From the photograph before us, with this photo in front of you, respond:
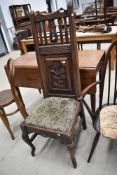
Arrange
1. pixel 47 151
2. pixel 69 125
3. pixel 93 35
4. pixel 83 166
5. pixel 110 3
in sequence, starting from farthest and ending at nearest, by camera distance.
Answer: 1. pixel 110 3
2. pixel 93 35
3. pixel 47 151
4. pixel 83 166
5. pixel 69 125

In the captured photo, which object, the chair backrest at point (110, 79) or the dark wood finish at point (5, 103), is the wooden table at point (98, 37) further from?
the dark wood finish at point (5, 103)

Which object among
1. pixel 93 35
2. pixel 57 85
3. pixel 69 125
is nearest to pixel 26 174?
pixel 69 125

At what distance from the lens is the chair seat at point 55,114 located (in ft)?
4.28

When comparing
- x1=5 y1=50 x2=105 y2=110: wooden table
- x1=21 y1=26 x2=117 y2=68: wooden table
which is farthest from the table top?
x1=21 y1=26 x2=117 y2=68: wooden table

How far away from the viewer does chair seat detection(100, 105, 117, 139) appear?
115 centimetres

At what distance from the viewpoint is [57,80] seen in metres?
1.52

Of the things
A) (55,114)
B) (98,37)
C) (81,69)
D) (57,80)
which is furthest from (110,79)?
(98,37)

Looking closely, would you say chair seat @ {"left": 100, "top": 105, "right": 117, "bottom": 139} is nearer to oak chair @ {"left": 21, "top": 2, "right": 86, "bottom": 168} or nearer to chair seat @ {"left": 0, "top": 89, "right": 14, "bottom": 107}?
oak chair @ {"left": 21, "top": 2, "right": 86, "bottom": 168}

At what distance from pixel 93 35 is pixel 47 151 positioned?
7.03ft

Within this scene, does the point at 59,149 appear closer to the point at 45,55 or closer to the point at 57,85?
the point at 57,85

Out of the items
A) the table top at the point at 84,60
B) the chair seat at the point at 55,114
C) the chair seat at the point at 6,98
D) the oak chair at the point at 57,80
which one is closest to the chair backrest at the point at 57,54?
the oak chair at the point at 57,80

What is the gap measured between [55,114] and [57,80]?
0.33 m

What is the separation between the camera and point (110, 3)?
9828mm

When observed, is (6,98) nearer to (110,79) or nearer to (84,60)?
(84,60)
